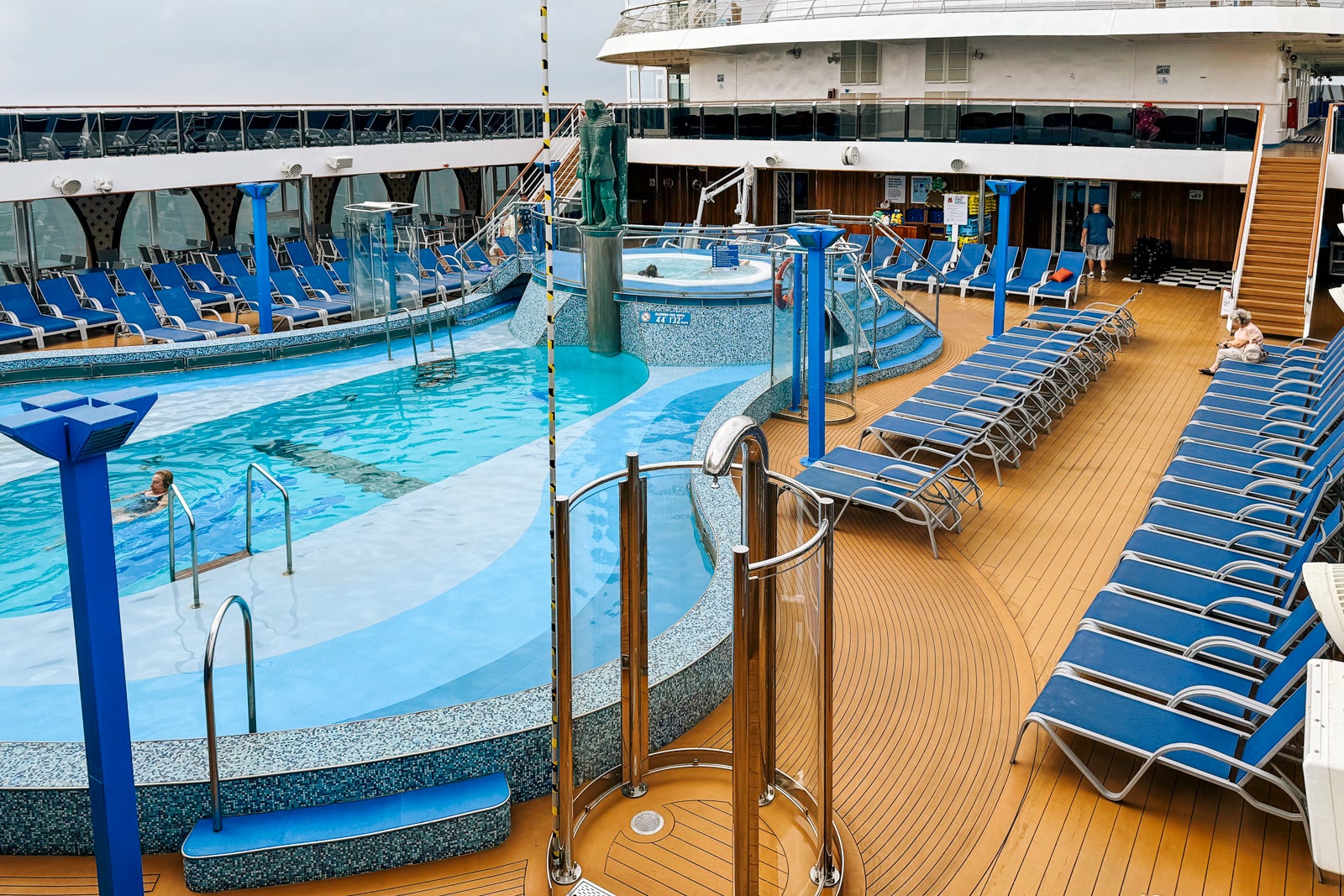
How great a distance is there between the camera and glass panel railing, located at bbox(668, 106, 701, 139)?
70.7ft

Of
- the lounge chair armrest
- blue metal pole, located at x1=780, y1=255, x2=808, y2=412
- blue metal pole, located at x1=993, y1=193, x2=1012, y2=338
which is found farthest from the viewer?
blue metal pole, located at x1=993, y1=193, x2=1012, y2=338

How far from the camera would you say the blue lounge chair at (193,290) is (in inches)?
616

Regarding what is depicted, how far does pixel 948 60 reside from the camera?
21.0 metres

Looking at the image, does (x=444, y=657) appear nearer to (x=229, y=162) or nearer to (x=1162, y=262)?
(x=229, y=162)

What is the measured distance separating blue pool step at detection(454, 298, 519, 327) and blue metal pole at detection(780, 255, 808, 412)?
6484mm

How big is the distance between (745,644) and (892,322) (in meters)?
9.89

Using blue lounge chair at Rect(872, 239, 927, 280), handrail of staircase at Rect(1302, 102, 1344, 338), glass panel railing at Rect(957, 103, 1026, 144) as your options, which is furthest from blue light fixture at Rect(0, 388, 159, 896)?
glass panel railing at Rect(957, 103, 1026, 144)

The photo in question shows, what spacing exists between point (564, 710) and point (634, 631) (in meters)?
0.49

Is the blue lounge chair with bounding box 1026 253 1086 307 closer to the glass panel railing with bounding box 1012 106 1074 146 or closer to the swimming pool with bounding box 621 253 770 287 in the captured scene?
the glass panel railing with bounding box 1012 106 1074 146

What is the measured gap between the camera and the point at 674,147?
2198 centimetres

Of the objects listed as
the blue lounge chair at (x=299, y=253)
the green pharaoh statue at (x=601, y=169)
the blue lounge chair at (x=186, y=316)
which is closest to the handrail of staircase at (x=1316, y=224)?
the green pharaoh statue at (x=601, y=169)

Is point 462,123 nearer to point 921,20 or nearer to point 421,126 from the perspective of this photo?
point 421,126

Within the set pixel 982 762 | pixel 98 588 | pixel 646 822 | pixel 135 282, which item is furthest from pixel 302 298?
pixel 98 588

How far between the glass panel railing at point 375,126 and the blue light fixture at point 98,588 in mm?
18025
